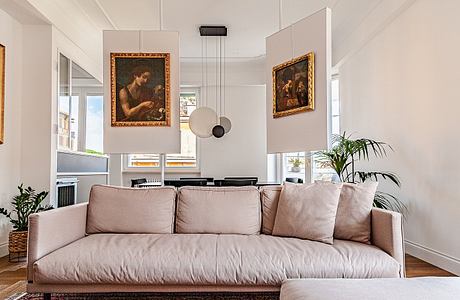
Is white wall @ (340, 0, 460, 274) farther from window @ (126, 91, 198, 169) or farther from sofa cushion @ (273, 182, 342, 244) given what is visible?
window @ (126, 91, 198, 169)

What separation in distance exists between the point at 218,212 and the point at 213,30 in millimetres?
3878

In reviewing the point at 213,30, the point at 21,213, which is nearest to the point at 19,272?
the point at 21,213

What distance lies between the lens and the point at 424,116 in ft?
12.8

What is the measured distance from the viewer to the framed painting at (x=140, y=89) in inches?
166

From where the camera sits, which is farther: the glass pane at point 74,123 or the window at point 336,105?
the window at point 336,105

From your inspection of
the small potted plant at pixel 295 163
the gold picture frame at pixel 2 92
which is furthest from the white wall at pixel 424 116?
the gold picture frame at pixel 2 92

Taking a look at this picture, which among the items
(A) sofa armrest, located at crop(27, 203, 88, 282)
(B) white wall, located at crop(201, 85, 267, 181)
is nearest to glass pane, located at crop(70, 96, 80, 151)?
(A) sofa armrest, located at crop(27, 203, 88, 282)

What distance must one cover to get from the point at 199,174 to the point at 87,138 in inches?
98.0

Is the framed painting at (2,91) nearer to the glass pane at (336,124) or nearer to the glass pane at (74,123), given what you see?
the glass pane at (74,123)

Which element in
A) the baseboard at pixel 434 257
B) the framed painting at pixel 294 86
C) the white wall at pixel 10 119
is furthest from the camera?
the white wall at pixel 10 119

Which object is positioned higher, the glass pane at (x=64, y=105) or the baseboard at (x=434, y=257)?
the glass pane at (x=64, y=105)

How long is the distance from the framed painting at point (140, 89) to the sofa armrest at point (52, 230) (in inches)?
60.7

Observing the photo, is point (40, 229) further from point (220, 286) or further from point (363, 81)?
point (363, 81)

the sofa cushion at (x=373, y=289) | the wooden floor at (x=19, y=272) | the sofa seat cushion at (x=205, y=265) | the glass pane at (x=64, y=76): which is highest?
the glass pane at (x=64, y=76)
